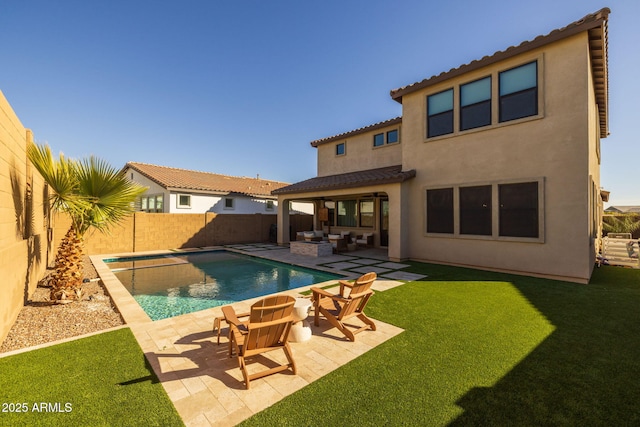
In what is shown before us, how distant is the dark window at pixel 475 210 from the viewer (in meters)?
10.6

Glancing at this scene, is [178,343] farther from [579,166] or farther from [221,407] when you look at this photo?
[579,166]

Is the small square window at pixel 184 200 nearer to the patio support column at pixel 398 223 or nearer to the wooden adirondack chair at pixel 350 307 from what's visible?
the patio support column at pixel 398 223

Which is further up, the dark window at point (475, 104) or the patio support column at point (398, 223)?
the dark window at point (475, 104)

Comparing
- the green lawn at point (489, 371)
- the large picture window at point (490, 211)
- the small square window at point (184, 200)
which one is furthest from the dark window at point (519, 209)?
the small square window at point (184, 200)

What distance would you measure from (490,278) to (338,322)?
703 centimetres

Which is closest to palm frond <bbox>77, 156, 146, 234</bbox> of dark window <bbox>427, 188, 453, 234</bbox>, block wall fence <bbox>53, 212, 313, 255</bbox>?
block wall fence <bbox>53, 212, 313, 255</bbox>

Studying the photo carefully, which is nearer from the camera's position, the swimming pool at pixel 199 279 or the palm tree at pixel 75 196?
the palm tree at pixel 75 196

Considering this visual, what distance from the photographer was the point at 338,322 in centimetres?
500

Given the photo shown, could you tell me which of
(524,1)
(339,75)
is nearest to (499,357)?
(524,1)

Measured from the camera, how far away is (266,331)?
3734mm

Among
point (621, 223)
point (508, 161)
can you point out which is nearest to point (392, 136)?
point (508, 161)

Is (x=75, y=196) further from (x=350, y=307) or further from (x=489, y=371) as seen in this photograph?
(x=489, y=371)

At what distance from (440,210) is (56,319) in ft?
40.9

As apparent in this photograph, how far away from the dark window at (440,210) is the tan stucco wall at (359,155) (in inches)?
165
